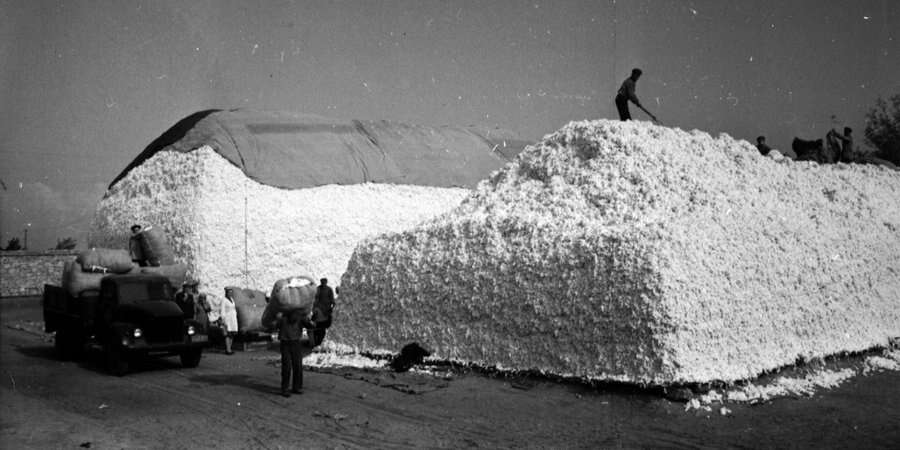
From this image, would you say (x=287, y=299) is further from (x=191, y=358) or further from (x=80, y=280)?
(x=80, y=280)

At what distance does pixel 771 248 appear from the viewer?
1078 cm

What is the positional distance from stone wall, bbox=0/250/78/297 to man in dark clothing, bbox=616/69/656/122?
2880 cm

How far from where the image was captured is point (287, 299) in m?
9.52

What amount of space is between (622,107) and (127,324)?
9.49 m

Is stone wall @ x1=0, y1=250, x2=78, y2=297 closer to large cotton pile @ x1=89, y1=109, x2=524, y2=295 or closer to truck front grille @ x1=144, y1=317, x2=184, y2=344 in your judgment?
large cotton pile @ x1=89, y1=109, x2=524, y2=295

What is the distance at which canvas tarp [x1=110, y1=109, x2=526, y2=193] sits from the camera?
22.9 meters

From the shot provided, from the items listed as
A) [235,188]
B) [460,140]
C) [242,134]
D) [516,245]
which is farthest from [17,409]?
[460,140]

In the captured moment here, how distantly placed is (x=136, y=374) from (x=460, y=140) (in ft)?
69.3

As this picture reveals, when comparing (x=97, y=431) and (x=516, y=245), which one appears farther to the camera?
(x=516, y=245)

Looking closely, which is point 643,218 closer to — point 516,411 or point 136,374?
point 516,411

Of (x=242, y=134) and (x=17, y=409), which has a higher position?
(x=242, y=134)

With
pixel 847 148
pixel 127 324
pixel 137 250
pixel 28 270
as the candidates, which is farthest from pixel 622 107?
pixel 28 270

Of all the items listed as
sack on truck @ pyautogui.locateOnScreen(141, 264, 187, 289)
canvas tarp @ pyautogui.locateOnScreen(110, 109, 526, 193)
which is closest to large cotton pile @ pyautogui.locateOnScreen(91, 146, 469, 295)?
canvas tarp @ pyautogui.locateOnScreen(110, 109, 526, 193)

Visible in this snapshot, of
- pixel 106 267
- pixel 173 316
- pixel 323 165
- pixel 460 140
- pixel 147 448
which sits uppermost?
pixel 460 140
